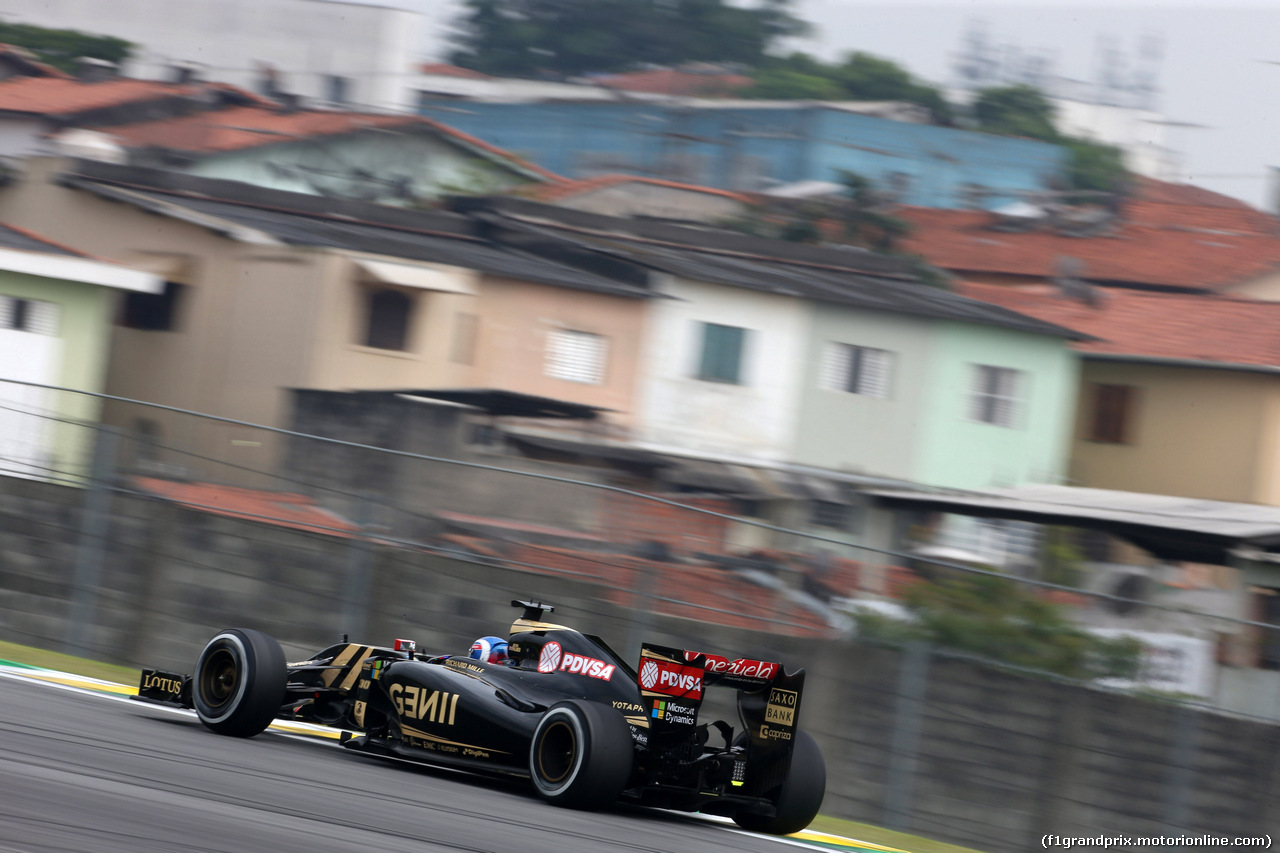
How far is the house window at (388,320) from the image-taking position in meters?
30.1

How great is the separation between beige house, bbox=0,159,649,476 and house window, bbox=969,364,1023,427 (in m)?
7.96

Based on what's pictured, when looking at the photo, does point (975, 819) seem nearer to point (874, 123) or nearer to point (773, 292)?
point (773, 292)

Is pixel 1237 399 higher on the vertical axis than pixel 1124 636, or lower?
higher

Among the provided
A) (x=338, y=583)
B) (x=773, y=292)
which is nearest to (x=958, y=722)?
(x=338, y=583)

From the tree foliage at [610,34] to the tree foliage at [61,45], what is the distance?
13985mm

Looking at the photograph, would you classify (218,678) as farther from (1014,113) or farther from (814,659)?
(1014,113)

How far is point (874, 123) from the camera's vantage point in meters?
45.5

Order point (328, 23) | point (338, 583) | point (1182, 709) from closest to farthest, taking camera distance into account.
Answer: point (1182, 709) → point (338, 583) → point (328, 23)

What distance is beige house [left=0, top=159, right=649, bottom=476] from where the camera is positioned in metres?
29.2

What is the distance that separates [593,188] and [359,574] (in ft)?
94.4

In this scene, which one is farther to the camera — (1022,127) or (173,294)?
(1022,127)

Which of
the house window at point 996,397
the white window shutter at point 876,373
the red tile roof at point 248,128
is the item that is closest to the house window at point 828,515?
the white window shutter at point 876,373

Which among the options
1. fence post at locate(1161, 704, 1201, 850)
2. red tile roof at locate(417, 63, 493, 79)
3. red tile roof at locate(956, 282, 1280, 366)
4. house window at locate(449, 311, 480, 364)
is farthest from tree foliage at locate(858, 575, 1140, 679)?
red tile roof at locate(417, 63, 493, 79)

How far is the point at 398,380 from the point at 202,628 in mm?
17666
